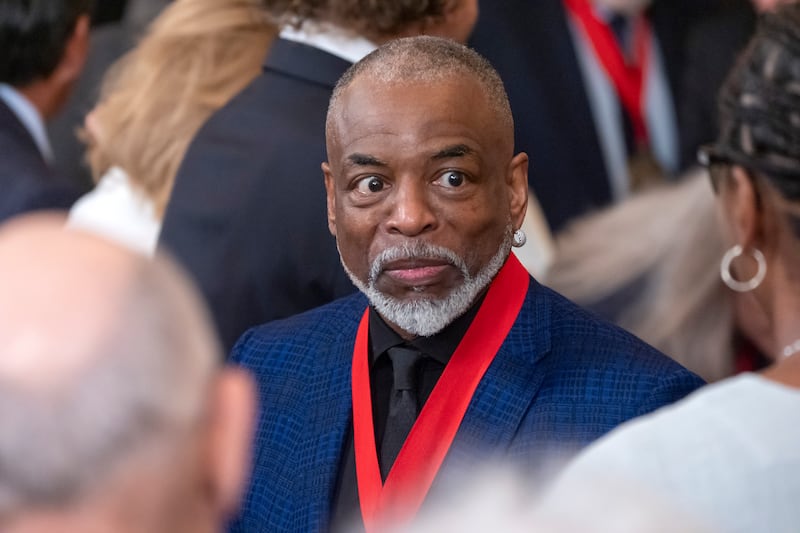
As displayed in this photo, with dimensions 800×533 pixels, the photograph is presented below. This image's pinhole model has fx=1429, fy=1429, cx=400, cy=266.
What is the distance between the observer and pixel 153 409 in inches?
47.2

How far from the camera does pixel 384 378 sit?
2406 millimetres

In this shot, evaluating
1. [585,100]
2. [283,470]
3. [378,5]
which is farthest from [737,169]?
[585,100]

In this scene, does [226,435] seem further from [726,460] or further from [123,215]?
[123,215]

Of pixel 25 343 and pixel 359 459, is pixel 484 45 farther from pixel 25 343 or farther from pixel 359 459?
pixel 25 343

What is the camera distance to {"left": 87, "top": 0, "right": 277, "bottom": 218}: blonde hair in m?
3.40

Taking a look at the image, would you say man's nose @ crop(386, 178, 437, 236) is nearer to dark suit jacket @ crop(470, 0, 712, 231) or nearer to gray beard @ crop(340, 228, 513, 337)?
gray beard @ crop(340, 228, 513, 337)

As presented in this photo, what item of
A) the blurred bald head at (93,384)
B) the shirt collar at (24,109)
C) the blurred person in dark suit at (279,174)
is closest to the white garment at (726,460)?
the blurred bald head at (93,384)

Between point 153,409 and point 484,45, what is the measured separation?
3.58m

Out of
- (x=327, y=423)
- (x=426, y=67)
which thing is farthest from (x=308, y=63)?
(x=327, y=423)

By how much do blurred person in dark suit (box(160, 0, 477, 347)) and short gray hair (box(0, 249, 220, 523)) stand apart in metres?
1.68

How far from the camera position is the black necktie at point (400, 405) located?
229 centimetres

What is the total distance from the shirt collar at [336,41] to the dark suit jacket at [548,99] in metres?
1.54

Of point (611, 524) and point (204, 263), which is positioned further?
point (204, 263)

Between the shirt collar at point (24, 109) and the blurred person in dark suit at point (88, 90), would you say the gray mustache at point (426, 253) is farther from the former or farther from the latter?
the blurred person in dark suit at point (88, 90)
